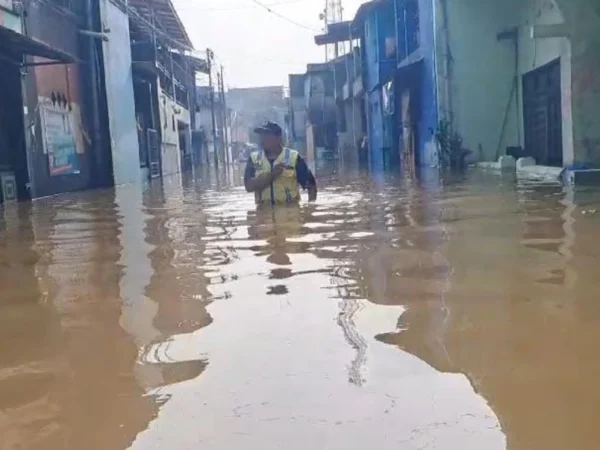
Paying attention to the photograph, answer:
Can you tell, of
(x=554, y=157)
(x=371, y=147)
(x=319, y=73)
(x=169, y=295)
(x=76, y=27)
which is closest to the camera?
(x=169, y=295)

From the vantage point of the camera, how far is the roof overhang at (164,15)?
28.7 metres

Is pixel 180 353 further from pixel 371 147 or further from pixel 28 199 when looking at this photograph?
pixel 371 147

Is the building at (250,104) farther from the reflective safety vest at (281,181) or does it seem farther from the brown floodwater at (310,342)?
the brown floodwater at (310,342)

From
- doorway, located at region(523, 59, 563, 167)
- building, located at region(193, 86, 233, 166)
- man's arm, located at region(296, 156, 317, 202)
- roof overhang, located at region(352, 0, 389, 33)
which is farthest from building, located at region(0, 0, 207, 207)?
building, located at region(193, 86, 233, 166)

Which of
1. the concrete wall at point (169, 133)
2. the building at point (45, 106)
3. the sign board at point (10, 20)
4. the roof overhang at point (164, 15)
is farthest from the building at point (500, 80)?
the concrete wall at point (169, 133)

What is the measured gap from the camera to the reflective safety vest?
8273mm

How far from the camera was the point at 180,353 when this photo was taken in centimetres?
305

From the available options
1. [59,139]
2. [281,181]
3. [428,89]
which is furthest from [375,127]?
[281,181]

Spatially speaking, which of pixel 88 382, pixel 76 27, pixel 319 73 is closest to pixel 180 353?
pixel 88 382

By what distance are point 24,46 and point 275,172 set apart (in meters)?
6.92

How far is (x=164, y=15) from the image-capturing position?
103 ft

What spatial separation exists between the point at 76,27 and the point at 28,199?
6400mm

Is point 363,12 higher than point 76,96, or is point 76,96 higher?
point 363,12

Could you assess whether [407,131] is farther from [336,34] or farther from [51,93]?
[336,34]
